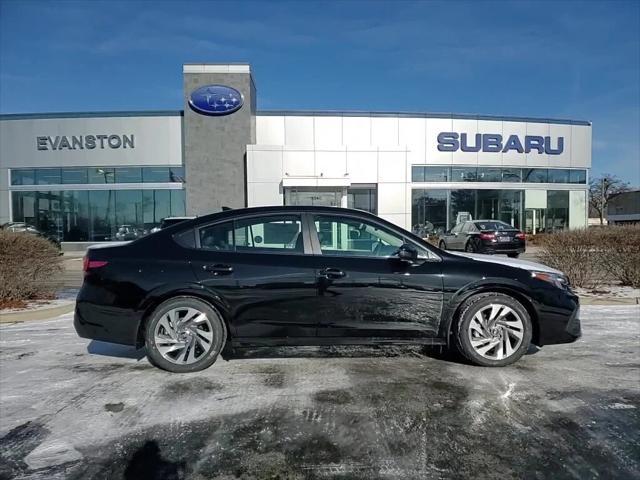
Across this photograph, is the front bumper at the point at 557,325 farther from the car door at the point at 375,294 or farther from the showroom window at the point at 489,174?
the showroom window at the point at 489,174

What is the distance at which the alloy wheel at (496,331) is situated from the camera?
458cm

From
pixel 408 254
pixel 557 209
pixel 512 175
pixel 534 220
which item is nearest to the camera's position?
pixel 408 254

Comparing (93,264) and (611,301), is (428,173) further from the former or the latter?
(93,264)

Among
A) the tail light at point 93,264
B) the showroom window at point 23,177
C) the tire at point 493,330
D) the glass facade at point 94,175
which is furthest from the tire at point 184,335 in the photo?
the showroom window at point 23,177

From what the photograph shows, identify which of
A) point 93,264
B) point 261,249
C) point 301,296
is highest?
point 261,249

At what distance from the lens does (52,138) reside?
2714cm

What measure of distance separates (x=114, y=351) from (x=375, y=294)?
3.22 m

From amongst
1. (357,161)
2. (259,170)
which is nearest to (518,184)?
(357,161)

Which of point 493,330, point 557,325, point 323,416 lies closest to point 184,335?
point 323,416

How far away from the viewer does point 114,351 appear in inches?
214

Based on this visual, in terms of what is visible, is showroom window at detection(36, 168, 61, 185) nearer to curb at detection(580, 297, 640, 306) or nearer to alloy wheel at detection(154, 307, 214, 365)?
alloy wheel at detection(154, 307, 214, 365)

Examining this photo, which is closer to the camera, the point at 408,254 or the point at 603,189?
the point at 408,254

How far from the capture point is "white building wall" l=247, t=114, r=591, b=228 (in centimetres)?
2298

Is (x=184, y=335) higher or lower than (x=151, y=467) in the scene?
higher
